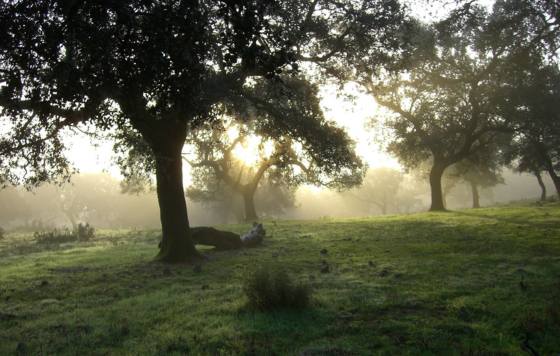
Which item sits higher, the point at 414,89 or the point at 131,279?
the point at 414,89

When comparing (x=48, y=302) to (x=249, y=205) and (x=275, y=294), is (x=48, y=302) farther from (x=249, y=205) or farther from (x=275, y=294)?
(x=249, y=205)

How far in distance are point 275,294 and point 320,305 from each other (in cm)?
95

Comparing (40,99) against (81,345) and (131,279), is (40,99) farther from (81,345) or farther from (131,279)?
(131,279)

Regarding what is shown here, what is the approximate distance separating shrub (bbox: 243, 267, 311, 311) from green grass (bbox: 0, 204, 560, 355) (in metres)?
0.25

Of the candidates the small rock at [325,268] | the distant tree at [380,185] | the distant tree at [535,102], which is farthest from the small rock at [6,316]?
the distant tree at [380,185]

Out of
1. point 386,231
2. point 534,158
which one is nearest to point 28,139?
point 386,231

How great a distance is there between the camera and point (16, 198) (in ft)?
320

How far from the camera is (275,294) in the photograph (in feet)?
31.4

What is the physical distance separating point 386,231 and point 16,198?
9267 centimetres

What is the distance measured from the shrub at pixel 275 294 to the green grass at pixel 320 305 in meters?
0.25

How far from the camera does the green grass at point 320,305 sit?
7711 millimetres

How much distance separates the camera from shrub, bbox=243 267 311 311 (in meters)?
9.48

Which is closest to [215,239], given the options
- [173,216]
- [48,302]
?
[173,216]

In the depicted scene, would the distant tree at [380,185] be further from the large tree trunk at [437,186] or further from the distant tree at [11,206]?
the distant tree at [11,206]
